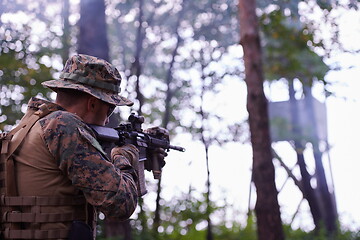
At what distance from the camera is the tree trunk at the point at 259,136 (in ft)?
26.2

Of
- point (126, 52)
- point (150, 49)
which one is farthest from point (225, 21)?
point (126, 52)

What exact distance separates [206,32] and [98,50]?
809 centimetres

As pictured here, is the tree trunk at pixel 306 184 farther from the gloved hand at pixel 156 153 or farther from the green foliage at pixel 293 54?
the gloved hand at pixel 156 153

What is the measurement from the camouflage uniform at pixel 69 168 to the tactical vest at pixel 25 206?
1 cm

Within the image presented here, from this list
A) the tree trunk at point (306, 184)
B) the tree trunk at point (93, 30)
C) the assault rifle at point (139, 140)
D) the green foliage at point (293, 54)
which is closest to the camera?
the assault rifle at point (139, 140)

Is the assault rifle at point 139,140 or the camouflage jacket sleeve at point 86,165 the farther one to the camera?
the assault rifle at point 139,140

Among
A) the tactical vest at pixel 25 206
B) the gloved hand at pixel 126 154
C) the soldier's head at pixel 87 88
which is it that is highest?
the soldier's head at pixel 87 88

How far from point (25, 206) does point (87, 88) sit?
27.5 inches

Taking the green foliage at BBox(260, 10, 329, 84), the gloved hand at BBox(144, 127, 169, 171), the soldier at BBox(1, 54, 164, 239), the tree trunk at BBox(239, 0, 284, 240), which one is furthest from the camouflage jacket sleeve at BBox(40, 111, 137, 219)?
the green foliage at BBox(260, 10, 329, 84)

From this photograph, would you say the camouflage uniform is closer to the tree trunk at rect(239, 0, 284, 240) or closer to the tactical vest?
the tactical vest

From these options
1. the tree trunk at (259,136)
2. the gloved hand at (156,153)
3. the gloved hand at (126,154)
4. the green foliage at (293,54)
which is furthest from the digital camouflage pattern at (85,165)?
the green foliage at (293,54)

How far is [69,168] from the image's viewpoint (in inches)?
Answer: 92.0

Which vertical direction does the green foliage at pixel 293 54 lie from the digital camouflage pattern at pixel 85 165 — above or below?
above

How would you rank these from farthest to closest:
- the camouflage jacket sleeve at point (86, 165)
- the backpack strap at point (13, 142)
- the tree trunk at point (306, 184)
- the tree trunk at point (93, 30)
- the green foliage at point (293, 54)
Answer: the tree trunk at point (306, 184) < the green foliage at point (293, 54) < the tree trunk at point (93, 30) < the backpack strap at point (13, 142) < the camouflage jacket sleeve at point (86, 165)
